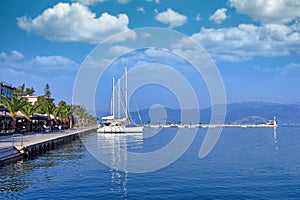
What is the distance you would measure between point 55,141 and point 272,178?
34.8 meters

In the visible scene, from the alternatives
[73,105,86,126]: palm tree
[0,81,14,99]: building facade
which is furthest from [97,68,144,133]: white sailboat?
[73,105,86,126]: palm tree

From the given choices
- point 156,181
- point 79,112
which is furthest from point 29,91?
point 156,181

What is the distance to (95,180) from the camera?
23.1 m

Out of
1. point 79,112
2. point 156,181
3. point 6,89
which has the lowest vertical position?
point 156,181

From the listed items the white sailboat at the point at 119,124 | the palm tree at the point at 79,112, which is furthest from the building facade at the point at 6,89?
the palm tree at the point at 79,112

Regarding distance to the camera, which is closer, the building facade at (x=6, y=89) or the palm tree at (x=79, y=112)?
the building facade at (x=6, y=89)

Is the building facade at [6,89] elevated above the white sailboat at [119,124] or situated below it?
above

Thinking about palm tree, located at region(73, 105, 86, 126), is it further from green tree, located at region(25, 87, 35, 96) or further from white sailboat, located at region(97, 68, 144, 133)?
white sailboat, located at region(97, 68, 144, 133)

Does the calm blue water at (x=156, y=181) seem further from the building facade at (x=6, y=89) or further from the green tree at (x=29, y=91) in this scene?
the green tree at (x=29, y=91)

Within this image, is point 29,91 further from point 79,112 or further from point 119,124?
point 119,124

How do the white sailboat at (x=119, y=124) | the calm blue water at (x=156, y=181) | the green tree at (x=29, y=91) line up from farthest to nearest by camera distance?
the green tree at (x=29, y=91), the white sailboat at (x=119, y=124), the calm blue water at (x=156, y=181)

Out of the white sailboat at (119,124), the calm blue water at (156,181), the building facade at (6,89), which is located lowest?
the calm blue water at (156,181)

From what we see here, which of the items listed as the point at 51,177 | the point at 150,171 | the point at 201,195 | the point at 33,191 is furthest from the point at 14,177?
the point at 201,195

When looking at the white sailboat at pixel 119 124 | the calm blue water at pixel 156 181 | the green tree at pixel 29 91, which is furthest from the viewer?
the green tree at pixel 29 91
